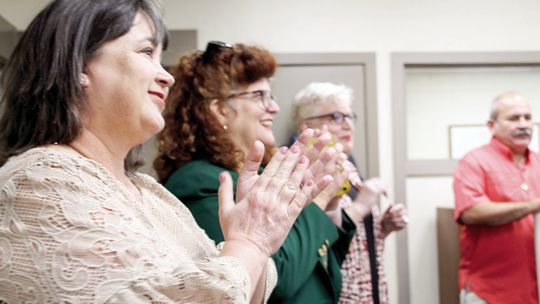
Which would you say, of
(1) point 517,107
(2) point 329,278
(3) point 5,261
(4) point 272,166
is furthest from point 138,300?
(1) point 517,107

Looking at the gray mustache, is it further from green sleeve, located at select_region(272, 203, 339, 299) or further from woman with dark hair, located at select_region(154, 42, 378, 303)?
green sleeve, located at select_region(272, 203, 339, 299)

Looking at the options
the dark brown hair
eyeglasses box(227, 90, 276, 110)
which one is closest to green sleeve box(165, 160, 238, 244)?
eyeglasses box(227, 90, 276, 110)

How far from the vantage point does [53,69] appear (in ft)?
2.73

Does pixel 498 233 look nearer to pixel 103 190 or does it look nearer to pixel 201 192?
pixel 201 192

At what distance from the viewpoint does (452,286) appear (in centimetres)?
284

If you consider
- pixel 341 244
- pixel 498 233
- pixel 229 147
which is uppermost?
pixel 229 147

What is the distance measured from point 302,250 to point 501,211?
145 centimetres

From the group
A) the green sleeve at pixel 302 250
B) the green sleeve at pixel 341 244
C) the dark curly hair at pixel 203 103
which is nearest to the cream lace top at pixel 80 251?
the green sleeve at pixel 302 250

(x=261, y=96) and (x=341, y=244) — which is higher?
(x=261, y=96)

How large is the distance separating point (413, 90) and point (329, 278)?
1838 millimetres

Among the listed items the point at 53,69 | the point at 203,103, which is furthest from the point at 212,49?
the point at 53,69

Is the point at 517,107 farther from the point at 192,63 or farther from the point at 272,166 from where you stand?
the point at 272,166

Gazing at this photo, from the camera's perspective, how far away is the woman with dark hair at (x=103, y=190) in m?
0.67

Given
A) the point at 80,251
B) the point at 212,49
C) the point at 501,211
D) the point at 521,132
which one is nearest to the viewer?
the point at 80,251
